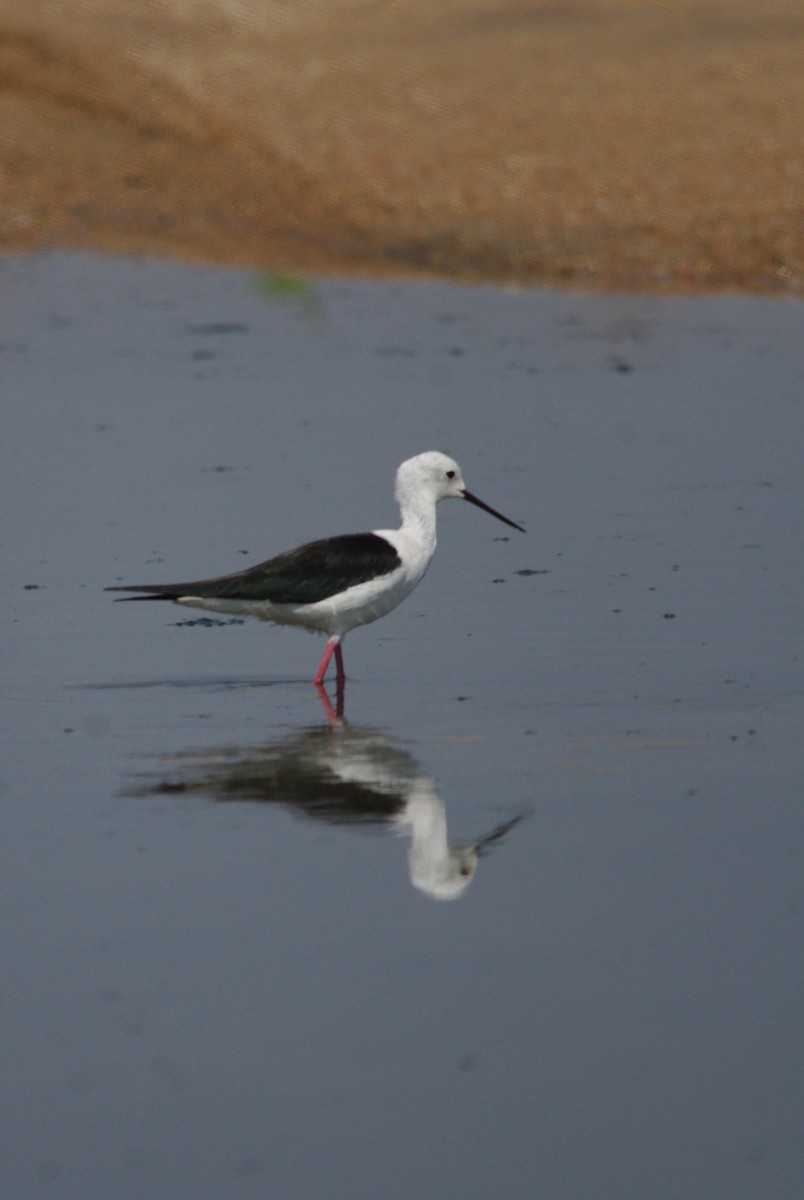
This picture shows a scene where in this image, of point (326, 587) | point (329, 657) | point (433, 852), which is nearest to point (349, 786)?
point (433, 852)

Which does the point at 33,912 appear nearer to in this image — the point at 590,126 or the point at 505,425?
the point at 505,425

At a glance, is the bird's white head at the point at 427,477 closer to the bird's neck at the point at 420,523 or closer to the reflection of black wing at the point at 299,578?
the bird's neck at the point at 420,523

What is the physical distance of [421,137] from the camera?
24.2 meters

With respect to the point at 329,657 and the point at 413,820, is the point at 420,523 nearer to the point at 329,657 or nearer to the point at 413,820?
the point at 329,657

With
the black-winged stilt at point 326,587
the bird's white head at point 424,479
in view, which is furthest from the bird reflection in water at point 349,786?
the bird's white head at point 424,479

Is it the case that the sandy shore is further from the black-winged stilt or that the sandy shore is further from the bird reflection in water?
the bird reflection in water

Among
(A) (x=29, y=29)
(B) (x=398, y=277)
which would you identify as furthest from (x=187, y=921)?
(A) (x=29, y=29)

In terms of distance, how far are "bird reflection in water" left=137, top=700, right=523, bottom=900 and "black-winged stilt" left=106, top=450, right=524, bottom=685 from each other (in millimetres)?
1071

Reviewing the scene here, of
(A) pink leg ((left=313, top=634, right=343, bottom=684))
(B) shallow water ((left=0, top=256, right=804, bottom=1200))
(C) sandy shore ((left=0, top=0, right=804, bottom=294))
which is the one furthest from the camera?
(C) sandy shore ((left=0, top=0, right=804, bottom=294))

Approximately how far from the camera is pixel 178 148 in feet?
81.8

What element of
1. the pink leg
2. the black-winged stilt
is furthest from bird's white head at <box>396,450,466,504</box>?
the pink leg

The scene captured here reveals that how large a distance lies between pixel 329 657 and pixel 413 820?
2252 millimetres

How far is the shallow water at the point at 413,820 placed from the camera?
4.84 m

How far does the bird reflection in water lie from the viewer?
655 centimetres
